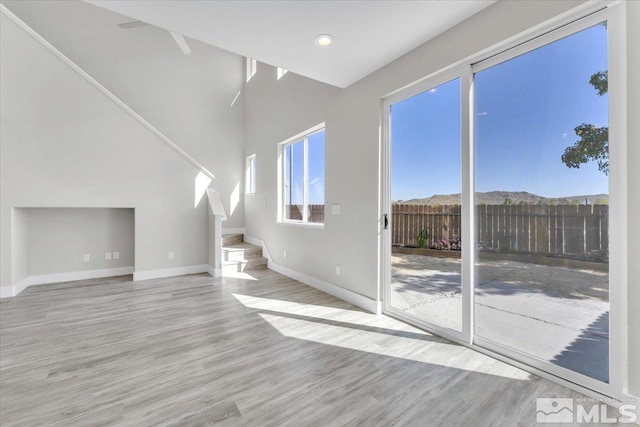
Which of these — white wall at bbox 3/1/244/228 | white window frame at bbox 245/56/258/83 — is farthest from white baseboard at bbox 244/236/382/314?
white window frame at bbox 245/56/258/83

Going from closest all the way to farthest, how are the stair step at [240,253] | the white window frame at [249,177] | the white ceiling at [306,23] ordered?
the white ceiling at [306,23], the stair step at [240,253], the white window frame at [249,177]

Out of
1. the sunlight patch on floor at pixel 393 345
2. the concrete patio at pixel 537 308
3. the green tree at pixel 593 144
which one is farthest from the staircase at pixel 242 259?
the green tree at pixel 593 144

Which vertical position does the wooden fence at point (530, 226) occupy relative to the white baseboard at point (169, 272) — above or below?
above

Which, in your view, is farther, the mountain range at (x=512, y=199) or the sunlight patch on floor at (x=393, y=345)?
the sunlight patch on floor at (x=393, y=345)

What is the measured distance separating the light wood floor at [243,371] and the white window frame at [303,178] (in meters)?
1.76

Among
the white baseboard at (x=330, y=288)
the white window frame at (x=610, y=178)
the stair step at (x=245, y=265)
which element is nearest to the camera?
the white window frame at (x=610, y=178)

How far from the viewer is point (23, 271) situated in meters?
4.20

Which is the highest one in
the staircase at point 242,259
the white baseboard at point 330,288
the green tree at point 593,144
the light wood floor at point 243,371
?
the green tree at point 593,144

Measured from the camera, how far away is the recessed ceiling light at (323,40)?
2489mm

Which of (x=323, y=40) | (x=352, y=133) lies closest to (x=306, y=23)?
(x=323, y=40)

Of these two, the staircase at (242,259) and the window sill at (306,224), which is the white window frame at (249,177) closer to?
the staircase at (242,259)

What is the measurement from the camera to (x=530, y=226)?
84.3 inches

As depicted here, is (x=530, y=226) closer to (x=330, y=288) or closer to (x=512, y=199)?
(x=512, y=199)

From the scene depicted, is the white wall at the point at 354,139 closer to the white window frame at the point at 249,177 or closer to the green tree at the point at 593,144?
the green tree at the point at 593,144
